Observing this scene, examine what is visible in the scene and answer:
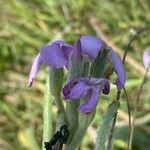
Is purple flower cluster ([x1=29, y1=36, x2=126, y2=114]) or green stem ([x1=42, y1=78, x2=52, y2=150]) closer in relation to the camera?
purple flower cluster ([x1=29, y1=36, x2=126, y2=114])

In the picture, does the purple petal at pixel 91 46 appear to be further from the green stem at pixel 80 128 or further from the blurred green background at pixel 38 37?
the blurred green background at pixel 38 37

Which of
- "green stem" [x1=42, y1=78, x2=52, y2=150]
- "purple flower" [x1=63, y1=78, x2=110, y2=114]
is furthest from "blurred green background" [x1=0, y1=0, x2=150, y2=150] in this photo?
"purple flower" [x1=63, y1=78, x2=110, y2=114]

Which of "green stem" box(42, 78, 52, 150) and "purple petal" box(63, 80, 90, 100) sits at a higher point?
"green stem" box(42, 78, 52, 150)

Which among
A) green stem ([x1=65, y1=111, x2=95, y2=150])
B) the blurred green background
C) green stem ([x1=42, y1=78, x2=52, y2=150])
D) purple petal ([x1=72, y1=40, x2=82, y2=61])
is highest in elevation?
the blurred green background

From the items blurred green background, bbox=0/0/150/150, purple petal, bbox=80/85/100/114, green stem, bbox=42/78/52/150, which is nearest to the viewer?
purple petal, bbox=80/85/100/114

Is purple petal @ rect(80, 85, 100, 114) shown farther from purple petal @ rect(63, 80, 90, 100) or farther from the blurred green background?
the blurred green background

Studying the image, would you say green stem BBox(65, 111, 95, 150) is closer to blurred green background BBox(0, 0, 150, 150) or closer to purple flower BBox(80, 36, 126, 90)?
purple flower BBox(80, 36, 126, 90)

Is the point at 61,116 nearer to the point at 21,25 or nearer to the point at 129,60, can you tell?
the point at 129,60

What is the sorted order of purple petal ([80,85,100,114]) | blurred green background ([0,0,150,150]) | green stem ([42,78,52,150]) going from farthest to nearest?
blurred green background ([0,0,150,150])
green stem ([42,78,52,150])
purple petal ([80,85,100,114])
